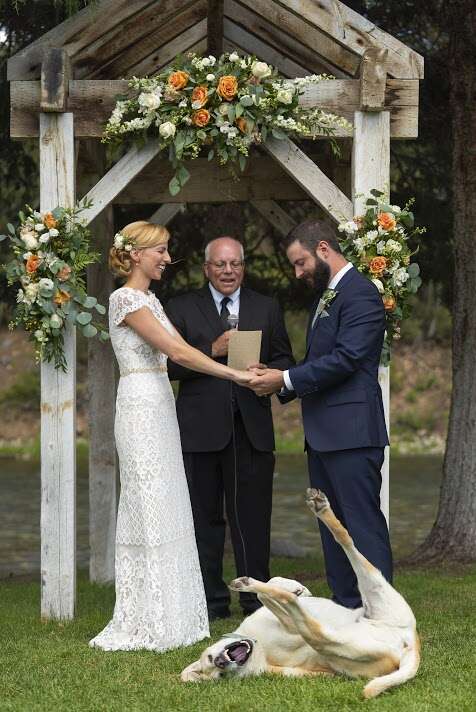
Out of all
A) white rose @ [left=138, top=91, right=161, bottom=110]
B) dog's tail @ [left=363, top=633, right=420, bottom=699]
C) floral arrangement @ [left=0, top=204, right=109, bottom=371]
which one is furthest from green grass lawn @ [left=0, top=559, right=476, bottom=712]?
white rose @ [left=138, top=91, right=161, bottom=110]

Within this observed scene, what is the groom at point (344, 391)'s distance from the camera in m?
5.60

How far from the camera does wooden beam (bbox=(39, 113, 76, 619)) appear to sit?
6477 mm

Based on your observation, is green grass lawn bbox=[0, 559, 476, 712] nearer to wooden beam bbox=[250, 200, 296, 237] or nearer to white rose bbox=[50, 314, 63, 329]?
white rose bbox=[50, 314, 63, 329]

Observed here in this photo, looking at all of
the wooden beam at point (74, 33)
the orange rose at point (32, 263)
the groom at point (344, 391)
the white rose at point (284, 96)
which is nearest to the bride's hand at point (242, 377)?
the groom at point (344, 391)

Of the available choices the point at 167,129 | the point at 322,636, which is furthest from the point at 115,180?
the point at 322,636

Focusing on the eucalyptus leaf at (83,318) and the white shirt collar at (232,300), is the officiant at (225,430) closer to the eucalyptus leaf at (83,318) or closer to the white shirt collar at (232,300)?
the white shirt collar at (232,300)

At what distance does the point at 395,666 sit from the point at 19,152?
6296 millimetres

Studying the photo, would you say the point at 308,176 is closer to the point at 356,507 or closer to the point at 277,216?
→ the point at 356,507

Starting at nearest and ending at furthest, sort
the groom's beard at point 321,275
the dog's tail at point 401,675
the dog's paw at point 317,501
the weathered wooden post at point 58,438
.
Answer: the dog's tail at point 401,675 → the dog's paw at point 317,501 → the groom's beard at point 321,275 → the weathered wooden post at point 58,438

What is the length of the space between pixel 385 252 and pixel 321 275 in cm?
59

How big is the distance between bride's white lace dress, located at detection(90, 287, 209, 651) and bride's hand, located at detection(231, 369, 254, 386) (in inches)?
13.0

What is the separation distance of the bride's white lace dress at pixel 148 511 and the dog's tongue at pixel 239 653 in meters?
0.90

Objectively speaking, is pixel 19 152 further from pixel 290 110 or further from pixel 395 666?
pixel 395 666

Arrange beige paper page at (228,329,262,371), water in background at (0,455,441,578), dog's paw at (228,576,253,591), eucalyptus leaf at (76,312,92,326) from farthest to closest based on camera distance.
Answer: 1. water in background at (0,455,441,578)
2. eucalyptus leaf at (76,312,92,326)
3. beige paper page at (228,329,262,371)
4. dog's paw at (228,576,253,591)
